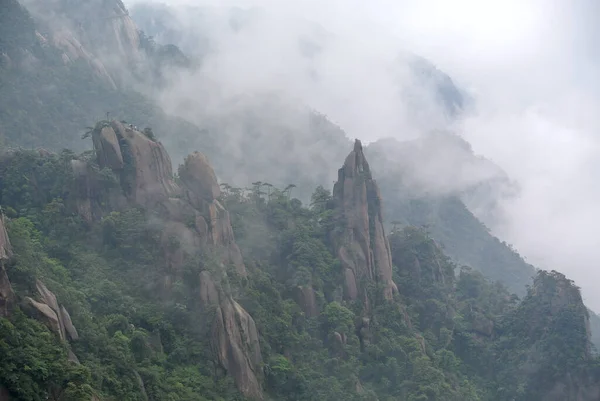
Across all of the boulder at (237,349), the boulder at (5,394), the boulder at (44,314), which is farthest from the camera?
the boulder at (237,349)

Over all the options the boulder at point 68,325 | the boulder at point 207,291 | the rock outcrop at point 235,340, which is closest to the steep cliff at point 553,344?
the rock outcrop at point 235,340

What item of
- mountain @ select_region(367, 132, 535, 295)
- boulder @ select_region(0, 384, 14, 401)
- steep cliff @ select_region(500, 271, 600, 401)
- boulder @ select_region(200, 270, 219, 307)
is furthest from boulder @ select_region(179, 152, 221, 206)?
mountain @ select_region(367, 132, 535, 295)

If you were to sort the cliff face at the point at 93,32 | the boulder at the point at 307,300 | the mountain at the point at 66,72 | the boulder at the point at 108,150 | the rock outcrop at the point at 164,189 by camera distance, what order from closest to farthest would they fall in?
1. the rock outcrop at the point at 164,189
2. the boulder at the point at 108,150
3. the boulder at the point at 307,300
4. the mountain at the point at 66,72
5. the cliff face at the point at 93,32

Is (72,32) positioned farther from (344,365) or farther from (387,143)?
(344,365)

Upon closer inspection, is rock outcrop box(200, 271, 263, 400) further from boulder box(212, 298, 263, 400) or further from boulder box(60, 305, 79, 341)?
boulder box(60, 305, 79, 341)

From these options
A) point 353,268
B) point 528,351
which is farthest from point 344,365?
point 528,351

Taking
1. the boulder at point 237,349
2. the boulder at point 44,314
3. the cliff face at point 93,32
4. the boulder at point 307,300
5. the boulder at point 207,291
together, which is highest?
the cliff face at point 93,32

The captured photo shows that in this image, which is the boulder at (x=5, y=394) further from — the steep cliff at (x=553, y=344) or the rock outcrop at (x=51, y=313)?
the steep cliff at (x=553, y=344)
